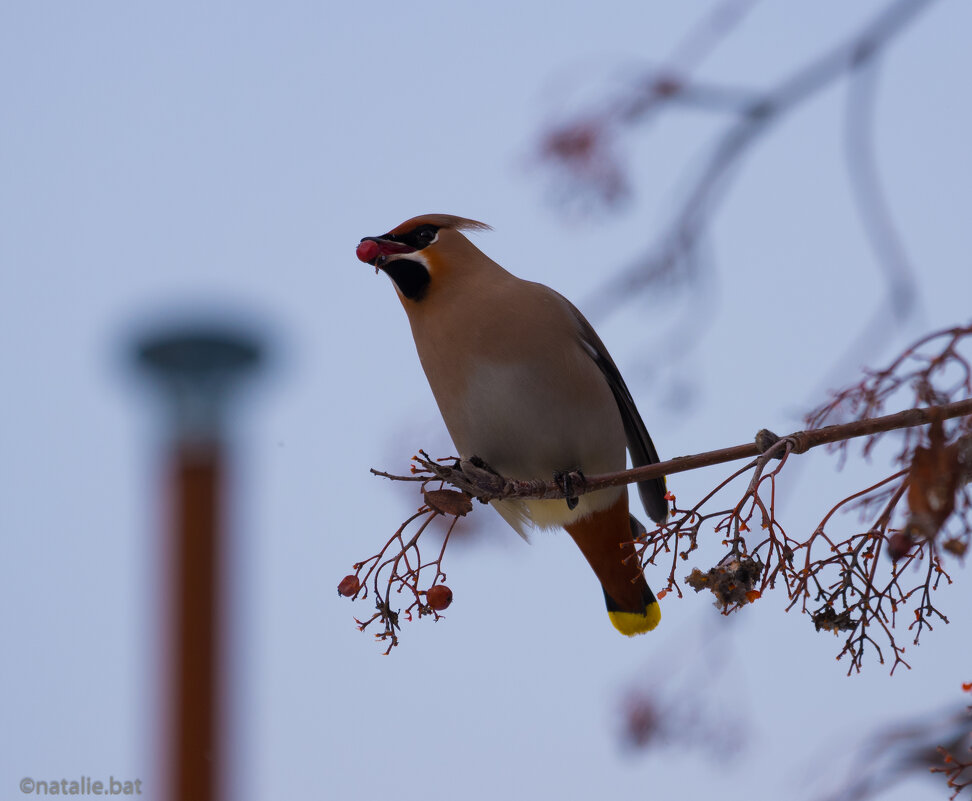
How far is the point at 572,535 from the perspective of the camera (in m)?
2.91

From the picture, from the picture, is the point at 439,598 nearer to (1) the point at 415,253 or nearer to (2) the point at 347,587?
(2) the point at 347,587

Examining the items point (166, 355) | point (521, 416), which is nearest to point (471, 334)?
point (521, 416)

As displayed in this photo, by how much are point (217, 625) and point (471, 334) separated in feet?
13.1

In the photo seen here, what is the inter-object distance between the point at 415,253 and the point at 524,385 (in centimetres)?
43

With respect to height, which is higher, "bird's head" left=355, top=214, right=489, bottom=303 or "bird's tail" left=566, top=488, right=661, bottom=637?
"bird's head" left=355, top=214, right=489, bottom=303

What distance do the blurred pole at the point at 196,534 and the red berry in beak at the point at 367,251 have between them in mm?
1935

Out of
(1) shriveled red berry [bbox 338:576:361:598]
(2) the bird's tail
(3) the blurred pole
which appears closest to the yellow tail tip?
(2) the bird's tail

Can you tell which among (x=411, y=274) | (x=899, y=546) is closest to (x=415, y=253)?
(x=411, y=274)

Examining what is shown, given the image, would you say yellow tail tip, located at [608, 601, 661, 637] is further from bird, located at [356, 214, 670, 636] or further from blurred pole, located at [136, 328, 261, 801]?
blurred pole, located at [136, 328, 261, 801]

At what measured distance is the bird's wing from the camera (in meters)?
2.93

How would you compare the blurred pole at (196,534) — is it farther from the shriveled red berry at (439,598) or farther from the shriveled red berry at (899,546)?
the shriveled red berry at (899,546)

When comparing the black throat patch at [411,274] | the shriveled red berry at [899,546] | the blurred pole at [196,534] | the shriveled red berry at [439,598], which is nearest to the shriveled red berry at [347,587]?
the shriveled red berry at [439,598]

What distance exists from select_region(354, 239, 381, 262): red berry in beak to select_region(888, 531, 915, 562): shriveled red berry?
1497mm

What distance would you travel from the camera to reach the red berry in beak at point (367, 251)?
2715 mm
